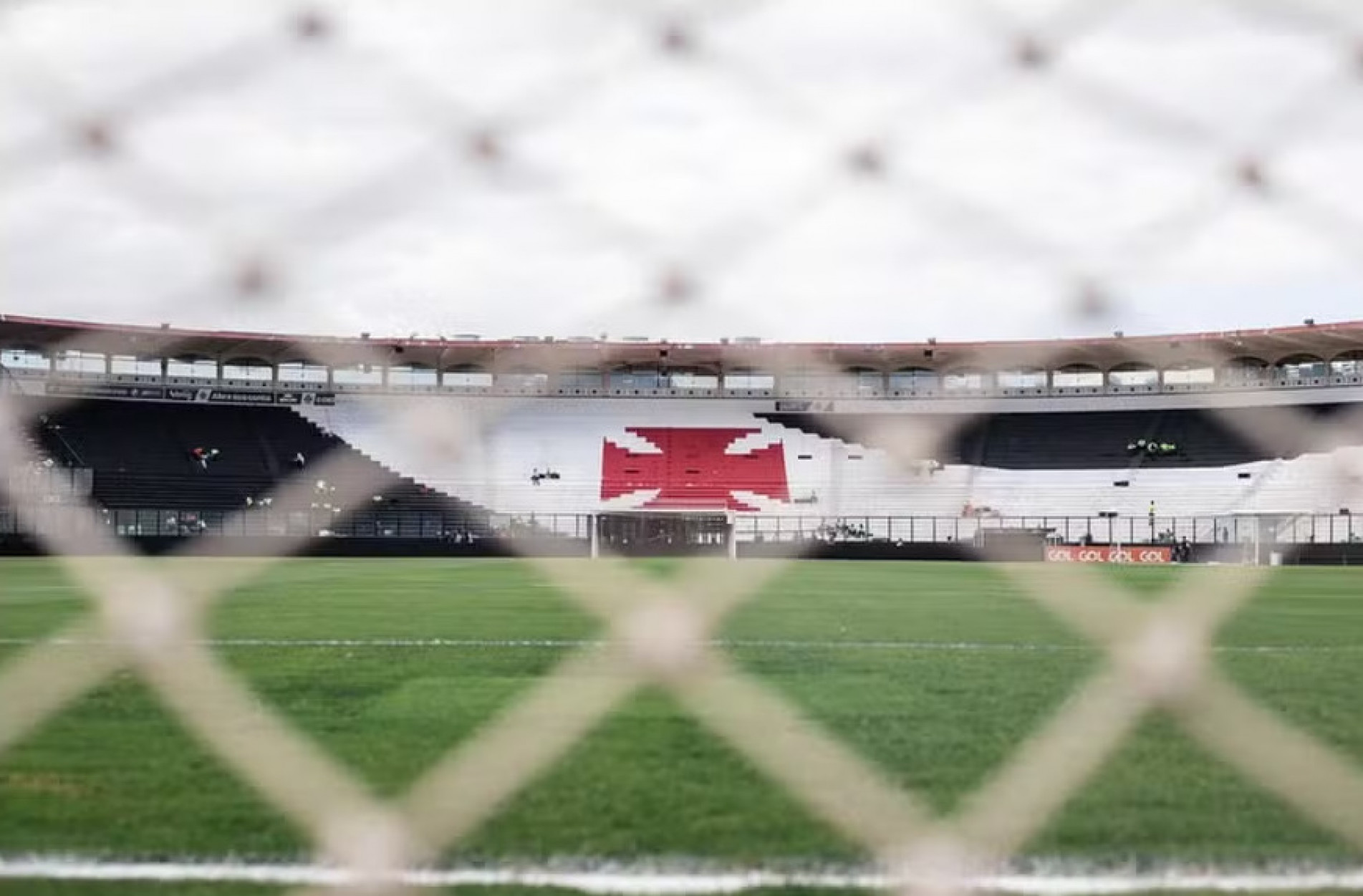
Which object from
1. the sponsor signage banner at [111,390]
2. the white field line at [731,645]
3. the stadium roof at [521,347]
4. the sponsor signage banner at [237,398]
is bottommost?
the white field line at [731,645]

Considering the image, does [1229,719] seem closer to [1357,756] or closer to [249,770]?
[1357,756]

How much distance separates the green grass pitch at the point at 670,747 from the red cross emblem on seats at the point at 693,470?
69.2 ft

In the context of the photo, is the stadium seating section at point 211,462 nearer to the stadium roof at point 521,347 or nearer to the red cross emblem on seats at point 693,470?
the red cross emblem on seats at point 693,470

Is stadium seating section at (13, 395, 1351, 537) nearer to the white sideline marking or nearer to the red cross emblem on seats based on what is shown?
the red cross emblem on seats

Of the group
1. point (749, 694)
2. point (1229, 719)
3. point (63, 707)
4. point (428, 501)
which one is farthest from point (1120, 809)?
point (428, 501)

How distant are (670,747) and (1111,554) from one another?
26.6 m

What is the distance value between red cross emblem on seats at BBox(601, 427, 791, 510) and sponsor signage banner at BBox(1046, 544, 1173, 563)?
6.11 meters

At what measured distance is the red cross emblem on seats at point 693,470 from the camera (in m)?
28.6

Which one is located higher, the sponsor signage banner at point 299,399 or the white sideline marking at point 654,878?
the sponsor signage banner at point 299,399

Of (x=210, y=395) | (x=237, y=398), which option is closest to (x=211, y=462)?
(x=237, y=398)

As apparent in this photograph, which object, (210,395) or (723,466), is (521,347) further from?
(723,466)

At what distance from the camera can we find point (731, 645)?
603 centimetres

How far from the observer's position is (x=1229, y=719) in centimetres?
383

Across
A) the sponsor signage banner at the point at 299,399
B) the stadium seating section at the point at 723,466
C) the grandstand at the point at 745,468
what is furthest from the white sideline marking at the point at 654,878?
the stadium seating section at the point at 723,466
